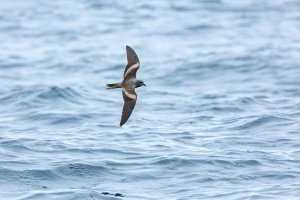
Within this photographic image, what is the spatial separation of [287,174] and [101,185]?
9.49 feet

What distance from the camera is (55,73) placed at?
21312 millimetres

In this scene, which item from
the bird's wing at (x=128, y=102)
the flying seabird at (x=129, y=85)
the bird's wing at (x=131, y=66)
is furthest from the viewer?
the bird's wing at (x=131, y=66)

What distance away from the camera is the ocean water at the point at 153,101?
1273cm

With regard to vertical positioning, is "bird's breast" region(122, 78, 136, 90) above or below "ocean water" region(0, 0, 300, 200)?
above

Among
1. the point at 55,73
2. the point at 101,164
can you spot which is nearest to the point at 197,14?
the point at 55,73

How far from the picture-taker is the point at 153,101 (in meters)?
18.5

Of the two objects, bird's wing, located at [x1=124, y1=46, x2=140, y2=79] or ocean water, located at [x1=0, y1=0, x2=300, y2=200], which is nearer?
ocean water, located at [x1=0, y1=0, x2=300, y2=200]

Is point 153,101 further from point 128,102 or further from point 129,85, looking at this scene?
point 128,102

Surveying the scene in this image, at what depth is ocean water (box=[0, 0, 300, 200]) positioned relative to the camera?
1273 cm

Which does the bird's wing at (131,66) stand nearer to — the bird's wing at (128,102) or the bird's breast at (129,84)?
the bird's breast at (129,84)

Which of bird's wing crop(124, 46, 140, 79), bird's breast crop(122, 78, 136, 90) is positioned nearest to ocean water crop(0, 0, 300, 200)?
bird's breast crop(122, 78, 136, 90)

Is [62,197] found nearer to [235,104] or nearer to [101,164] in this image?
[101,164]

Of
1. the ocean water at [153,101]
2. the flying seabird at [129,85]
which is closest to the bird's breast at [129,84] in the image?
the flying seabird at [129,85]

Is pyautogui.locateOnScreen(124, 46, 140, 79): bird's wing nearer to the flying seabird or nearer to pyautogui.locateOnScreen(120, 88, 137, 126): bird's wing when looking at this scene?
the flying seabird
